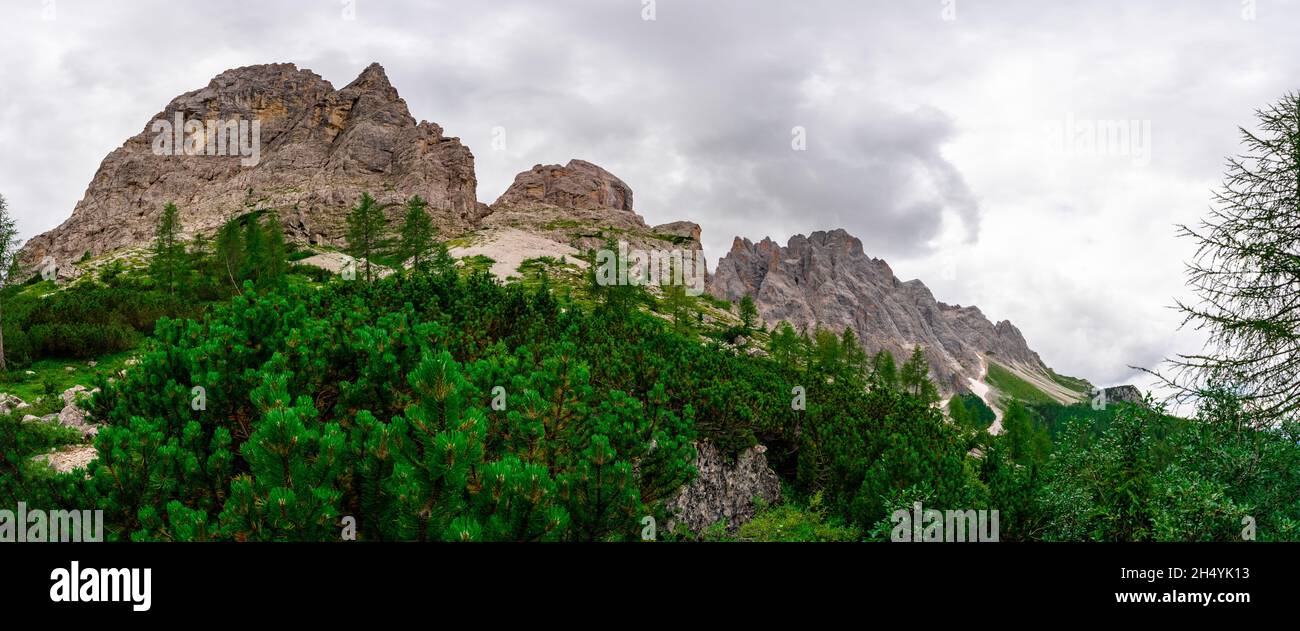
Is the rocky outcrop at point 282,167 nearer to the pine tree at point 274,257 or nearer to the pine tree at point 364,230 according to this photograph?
the pine tree at point 364,230

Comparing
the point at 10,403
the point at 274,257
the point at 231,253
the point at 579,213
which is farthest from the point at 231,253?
the point at 579,213

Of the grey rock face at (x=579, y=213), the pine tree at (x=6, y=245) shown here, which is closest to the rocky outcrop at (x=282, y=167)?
the grey rock face at (x=579, y=213)

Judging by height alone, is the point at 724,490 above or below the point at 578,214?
below

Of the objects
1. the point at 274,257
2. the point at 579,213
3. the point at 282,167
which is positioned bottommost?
the point at 274,257

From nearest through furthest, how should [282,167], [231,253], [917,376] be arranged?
[231,253], [917,376], [282,167]

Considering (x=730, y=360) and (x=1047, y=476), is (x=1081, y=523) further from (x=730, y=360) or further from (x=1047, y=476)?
(x=730, y=360)

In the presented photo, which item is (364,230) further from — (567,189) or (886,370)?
(567,189)

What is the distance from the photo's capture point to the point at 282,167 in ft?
446

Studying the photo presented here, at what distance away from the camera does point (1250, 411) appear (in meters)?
13.0

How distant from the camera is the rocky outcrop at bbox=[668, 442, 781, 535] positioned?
512 inches

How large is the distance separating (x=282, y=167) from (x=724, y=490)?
153966 mm
